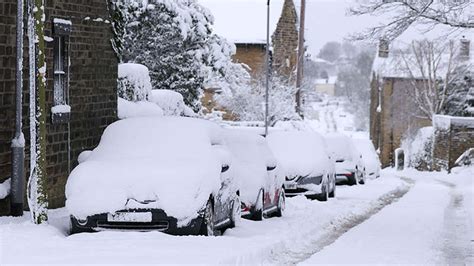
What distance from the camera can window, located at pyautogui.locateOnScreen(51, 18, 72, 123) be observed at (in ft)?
52.2

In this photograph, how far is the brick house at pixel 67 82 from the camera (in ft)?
46.2

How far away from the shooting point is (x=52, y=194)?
16.0 meters

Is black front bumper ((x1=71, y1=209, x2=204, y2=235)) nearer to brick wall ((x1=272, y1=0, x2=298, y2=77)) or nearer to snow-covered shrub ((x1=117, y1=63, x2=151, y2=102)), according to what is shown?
snow-covered shrub ((x1=117, y1=63, x2=151, y2=102))

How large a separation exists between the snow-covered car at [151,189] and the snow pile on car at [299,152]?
7.78m

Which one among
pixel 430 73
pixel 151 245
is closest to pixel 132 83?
pixel 151 245

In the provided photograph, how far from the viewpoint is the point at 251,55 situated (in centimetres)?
5000

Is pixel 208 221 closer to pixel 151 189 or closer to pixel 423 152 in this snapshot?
pixel 151 189

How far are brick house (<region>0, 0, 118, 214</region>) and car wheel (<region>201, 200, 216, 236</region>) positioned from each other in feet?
10.8

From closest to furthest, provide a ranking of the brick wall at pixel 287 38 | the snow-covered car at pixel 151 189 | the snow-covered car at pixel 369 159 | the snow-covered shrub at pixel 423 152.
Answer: the snow-covered car at pixel 151 189 → the snow-covered car at pixel 369 159 → the brick wall at pixel 287 38 → the snow-covered shrub at pixel 423 152

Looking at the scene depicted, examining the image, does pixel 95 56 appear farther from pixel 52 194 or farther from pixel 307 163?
pixel 307 163

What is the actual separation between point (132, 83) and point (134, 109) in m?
2.21

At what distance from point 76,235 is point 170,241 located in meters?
1.23

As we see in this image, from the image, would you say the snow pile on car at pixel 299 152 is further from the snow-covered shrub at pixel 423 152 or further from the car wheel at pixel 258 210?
the snow-covered shrub at pixel 423 152

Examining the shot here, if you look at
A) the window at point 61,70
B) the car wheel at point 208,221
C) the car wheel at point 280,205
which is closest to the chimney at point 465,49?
the car wheel at point 280,205
